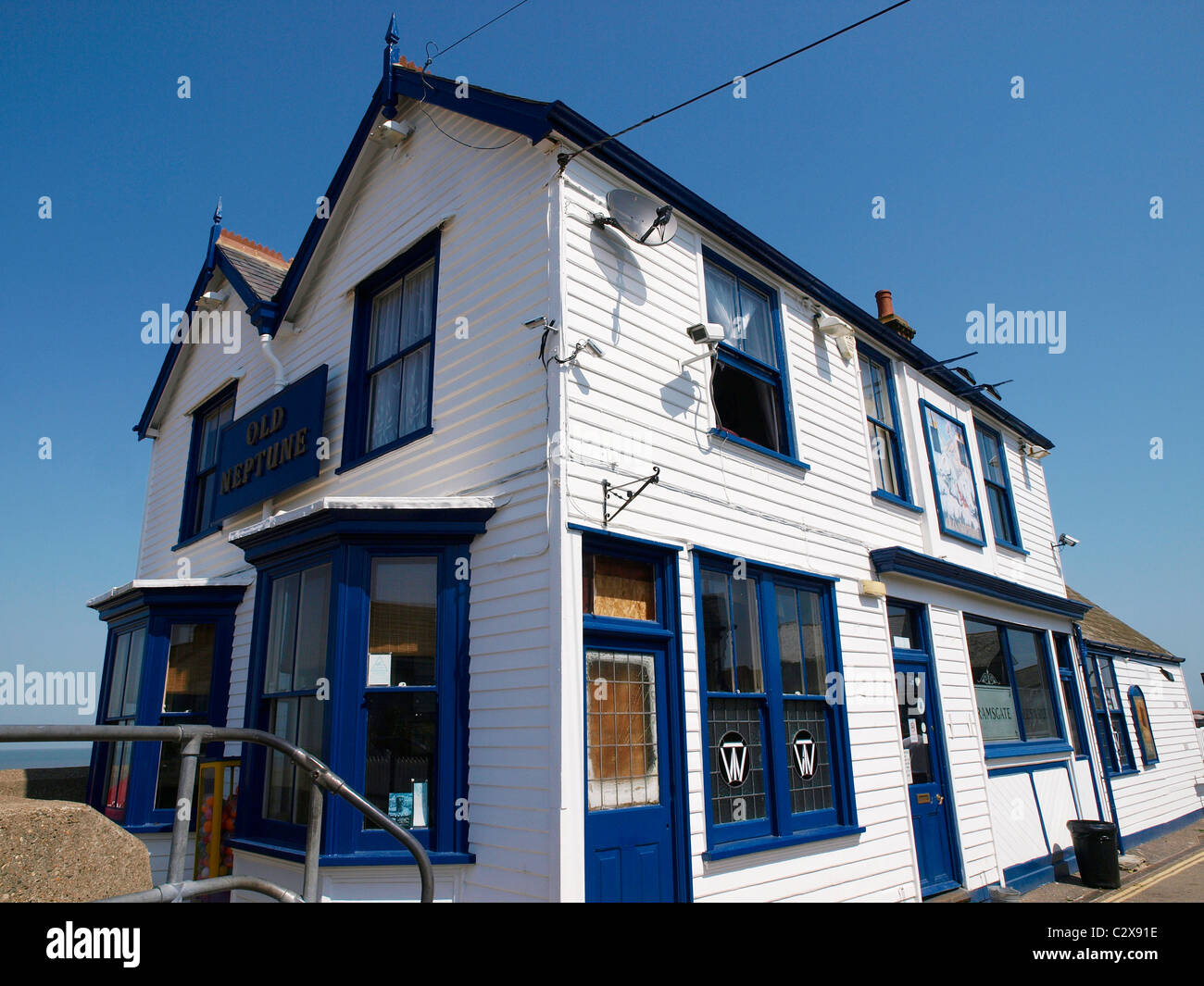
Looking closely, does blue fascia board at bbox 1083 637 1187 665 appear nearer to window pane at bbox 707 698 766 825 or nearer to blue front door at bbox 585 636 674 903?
window pane at bbox 707 698 766 825

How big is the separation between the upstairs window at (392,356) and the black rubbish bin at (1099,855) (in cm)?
1091

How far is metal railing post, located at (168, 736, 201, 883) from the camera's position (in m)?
2.99

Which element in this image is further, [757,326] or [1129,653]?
[1129,653]

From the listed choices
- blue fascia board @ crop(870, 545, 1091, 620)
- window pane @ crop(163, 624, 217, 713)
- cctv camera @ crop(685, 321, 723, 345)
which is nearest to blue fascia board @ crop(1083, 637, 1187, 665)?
blue fascia board @ crop(870, 545, 1091, 620)

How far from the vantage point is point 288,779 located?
697cm

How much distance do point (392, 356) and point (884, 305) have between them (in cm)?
949

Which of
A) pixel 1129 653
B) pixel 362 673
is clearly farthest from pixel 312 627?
pixel 1129 653

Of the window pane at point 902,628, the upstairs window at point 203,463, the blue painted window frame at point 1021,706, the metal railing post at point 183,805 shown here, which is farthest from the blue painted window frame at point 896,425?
the metal railing post at point 183,805

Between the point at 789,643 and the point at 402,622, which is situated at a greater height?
the point at 402,622

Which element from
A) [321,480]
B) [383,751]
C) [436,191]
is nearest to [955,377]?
[436,191]

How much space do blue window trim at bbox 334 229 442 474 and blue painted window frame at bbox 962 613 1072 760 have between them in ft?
28.0

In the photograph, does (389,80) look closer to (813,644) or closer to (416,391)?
(416,391)

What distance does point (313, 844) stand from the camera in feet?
12.1
